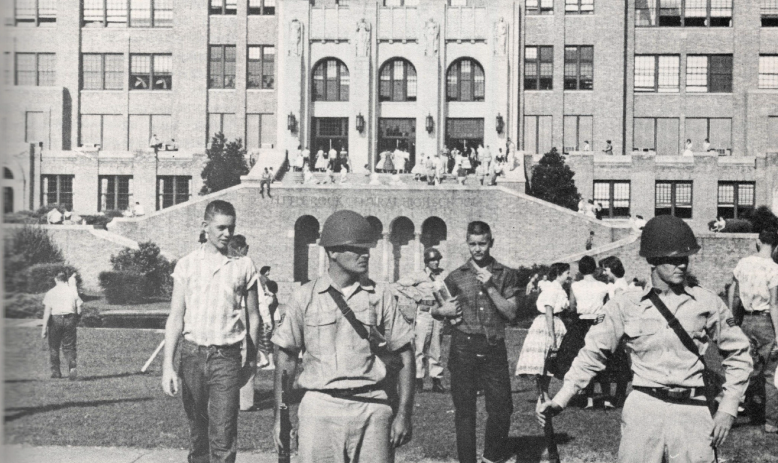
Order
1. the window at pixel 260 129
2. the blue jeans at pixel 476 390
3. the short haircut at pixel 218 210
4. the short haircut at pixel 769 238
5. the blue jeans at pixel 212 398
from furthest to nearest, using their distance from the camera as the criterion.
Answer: the window at pixel 260 129
the short haircut at pixel 769 238
the blue jeans at pixel 476 390
the short haircut at pixel 218 210
the blue jeans at pixel 212 398

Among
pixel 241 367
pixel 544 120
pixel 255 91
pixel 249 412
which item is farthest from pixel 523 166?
pixel 241 367

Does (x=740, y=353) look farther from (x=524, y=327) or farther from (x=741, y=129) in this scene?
(x=741, y=129)

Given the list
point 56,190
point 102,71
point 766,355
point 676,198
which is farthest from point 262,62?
point 766,355

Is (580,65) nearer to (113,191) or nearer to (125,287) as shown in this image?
(113,191)

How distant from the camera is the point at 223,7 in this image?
59406 mm

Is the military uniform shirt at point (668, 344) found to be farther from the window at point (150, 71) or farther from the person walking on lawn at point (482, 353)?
the window at point (150, 71)

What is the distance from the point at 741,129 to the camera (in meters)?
56.1

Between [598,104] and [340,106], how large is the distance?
578 inches

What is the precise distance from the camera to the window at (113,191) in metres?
55.3

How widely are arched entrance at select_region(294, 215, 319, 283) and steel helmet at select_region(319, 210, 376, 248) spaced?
128 feet

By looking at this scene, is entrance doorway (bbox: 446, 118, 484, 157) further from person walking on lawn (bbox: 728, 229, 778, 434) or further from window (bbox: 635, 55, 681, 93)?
person walking on lawn (bbox: 728, 229, 778, 434)

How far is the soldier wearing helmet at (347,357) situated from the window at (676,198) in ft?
156

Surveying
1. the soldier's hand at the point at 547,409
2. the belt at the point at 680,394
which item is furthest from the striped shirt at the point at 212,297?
the belt at the point at 680,394

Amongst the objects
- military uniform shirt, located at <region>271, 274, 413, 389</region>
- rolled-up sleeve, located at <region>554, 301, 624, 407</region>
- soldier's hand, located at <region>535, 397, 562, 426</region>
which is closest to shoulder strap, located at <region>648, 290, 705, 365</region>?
rolled-up sleeve, located at <region>554, 301, 624, 407</region>
